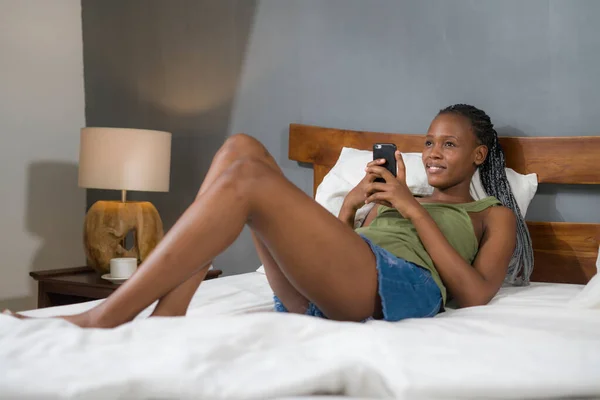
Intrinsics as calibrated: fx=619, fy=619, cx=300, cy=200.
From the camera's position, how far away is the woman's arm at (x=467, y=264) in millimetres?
1394

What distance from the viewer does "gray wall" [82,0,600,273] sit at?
1.95 m

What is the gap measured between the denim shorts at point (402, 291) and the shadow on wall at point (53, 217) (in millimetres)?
1732

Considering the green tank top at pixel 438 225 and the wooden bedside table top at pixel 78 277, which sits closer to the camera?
the green tank top at pixel 438 225

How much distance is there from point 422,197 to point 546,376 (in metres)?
1.02

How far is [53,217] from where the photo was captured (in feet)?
9.21

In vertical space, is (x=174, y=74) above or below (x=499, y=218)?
above

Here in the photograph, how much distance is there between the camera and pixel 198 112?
266 cm

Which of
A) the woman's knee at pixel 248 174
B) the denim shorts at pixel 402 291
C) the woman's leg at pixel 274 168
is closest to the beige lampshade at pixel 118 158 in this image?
the woman's leg at pixel 274 168

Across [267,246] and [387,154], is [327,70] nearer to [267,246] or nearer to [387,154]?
[387,154]

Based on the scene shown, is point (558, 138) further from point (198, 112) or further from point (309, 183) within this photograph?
point (198, 112)

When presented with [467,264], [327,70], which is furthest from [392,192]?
[327,70]

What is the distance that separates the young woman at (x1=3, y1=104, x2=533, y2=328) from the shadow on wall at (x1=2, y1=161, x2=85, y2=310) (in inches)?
62.9

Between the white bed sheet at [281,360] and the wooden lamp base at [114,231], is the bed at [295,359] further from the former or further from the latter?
the wooden lamp base at [114,231]

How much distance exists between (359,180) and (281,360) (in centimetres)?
117
